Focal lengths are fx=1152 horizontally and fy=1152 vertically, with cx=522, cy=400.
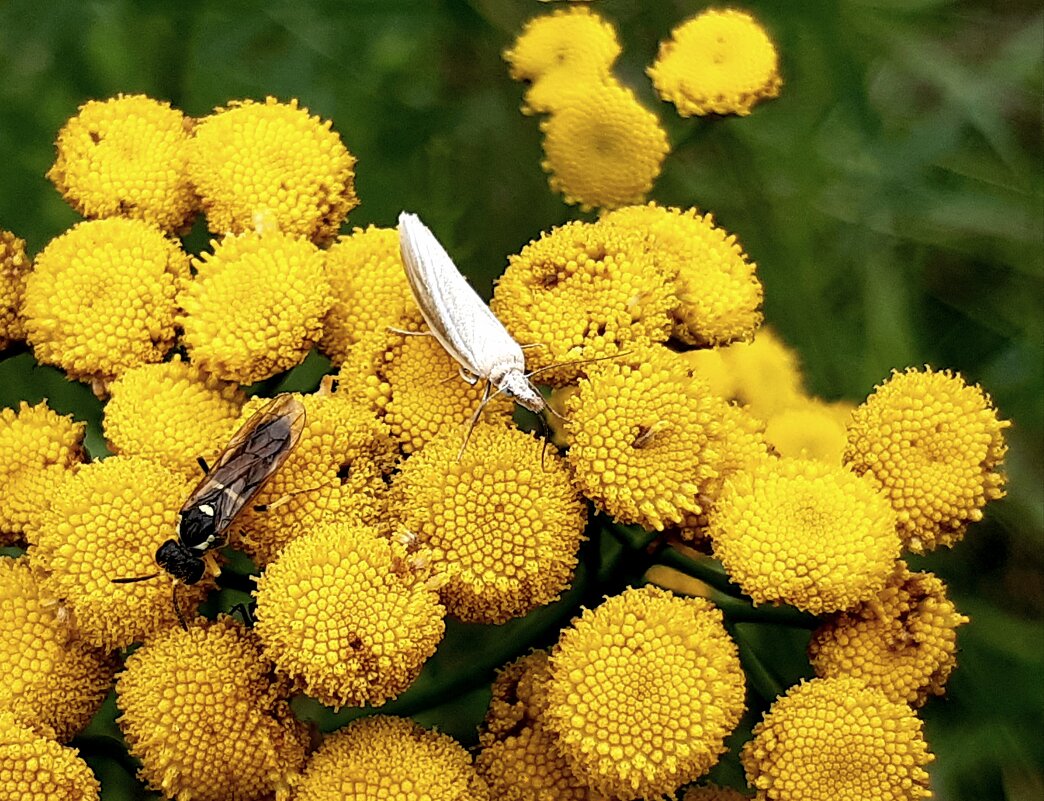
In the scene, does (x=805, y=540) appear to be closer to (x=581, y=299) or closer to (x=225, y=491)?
(x=581, y=299)

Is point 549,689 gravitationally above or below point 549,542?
below

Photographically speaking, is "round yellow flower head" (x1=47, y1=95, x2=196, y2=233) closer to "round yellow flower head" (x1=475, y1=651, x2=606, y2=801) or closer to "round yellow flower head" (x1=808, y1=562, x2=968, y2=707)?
"round yellow flower head" (x1=475, y1=651, x2=606, y2=801)

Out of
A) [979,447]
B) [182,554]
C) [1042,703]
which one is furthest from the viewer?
[1042,703]

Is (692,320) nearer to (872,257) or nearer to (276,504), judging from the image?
(276,504)

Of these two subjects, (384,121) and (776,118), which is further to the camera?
(776,118)

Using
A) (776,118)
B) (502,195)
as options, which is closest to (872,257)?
(776,118)

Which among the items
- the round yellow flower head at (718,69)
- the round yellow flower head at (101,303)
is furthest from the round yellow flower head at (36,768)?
the round yellow flower head at (718,69)

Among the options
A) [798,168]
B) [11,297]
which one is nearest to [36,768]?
[11,297]

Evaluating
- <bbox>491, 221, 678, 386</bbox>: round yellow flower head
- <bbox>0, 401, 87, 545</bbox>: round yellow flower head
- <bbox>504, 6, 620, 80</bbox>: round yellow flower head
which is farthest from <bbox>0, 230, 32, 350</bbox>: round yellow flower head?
<bbox>504, 6, 620, 80</bbox>: round yellow flower head
